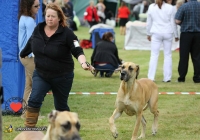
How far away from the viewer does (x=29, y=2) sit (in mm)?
8648

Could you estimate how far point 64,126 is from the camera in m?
4.96

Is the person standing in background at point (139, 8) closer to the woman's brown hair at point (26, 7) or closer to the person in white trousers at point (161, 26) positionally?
the person in white trousers at point (161, 26)

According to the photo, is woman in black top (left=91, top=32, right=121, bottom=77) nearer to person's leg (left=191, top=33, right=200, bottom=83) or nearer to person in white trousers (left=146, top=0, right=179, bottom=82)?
person in white trousers (left=146, top=0, right=179, bottom=82)

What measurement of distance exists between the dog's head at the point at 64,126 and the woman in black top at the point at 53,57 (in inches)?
64.4

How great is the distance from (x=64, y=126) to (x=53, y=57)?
6.14 feet

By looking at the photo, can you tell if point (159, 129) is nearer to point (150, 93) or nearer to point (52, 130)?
point (150, 93)

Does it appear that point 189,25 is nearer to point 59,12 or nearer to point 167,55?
point 167,55

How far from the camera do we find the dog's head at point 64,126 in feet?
16.1

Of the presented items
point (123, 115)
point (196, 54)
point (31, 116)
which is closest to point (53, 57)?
point (31, 116)

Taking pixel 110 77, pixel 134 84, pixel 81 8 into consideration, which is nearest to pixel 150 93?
pixel 134 84

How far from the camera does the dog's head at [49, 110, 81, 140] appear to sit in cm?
492

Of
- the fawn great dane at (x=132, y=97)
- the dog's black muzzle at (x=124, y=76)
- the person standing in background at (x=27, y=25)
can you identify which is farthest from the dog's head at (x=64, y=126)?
the person standing in background at (x=27, y=25)

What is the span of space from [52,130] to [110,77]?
991 cm

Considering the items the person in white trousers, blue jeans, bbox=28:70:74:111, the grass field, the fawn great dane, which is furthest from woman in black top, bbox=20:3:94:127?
the person in white trousers
